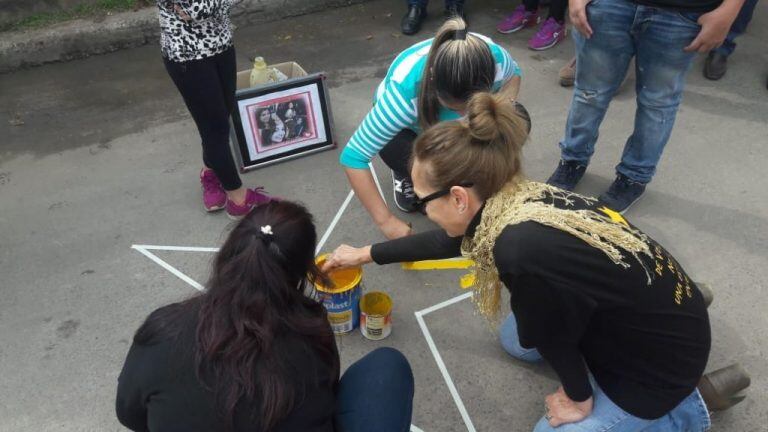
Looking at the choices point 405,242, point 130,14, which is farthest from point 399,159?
point 130,14

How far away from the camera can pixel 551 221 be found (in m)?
1.75

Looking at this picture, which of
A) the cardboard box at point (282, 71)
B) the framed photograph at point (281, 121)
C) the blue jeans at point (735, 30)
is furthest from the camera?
the blue jeans at point (735, 30)

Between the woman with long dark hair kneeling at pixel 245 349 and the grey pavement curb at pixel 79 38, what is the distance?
4318 millimetres

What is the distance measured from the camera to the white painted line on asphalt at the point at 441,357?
2.46 metres

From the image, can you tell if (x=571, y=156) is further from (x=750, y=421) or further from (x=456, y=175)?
(x=456, y=175)

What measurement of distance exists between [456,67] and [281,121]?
168 cm

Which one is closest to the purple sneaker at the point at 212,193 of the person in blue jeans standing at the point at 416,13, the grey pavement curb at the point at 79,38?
the grey pavement curb at the point at 79,38

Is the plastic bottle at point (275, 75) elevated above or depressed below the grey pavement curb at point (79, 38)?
above

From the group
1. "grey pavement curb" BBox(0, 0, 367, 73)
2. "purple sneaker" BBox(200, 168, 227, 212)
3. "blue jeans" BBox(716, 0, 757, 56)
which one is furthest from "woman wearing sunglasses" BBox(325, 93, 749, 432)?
"grey pavement curb" BBox(0, 0, 367, 73)

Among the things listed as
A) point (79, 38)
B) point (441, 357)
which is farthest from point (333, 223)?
point (79, 38)

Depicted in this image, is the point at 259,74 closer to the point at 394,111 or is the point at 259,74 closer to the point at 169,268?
the point at 169,268

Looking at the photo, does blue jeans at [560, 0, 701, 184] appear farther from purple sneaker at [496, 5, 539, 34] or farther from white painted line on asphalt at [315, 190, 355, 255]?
purple sneaker at [496, 5, 539, 34]

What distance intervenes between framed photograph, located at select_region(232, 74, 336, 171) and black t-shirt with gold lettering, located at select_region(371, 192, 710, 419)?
6.87 ft

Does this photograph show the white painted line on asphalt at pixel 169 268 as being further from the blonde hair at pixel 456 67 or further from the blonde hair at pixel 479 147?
the blonde hair at pixel 479 147
